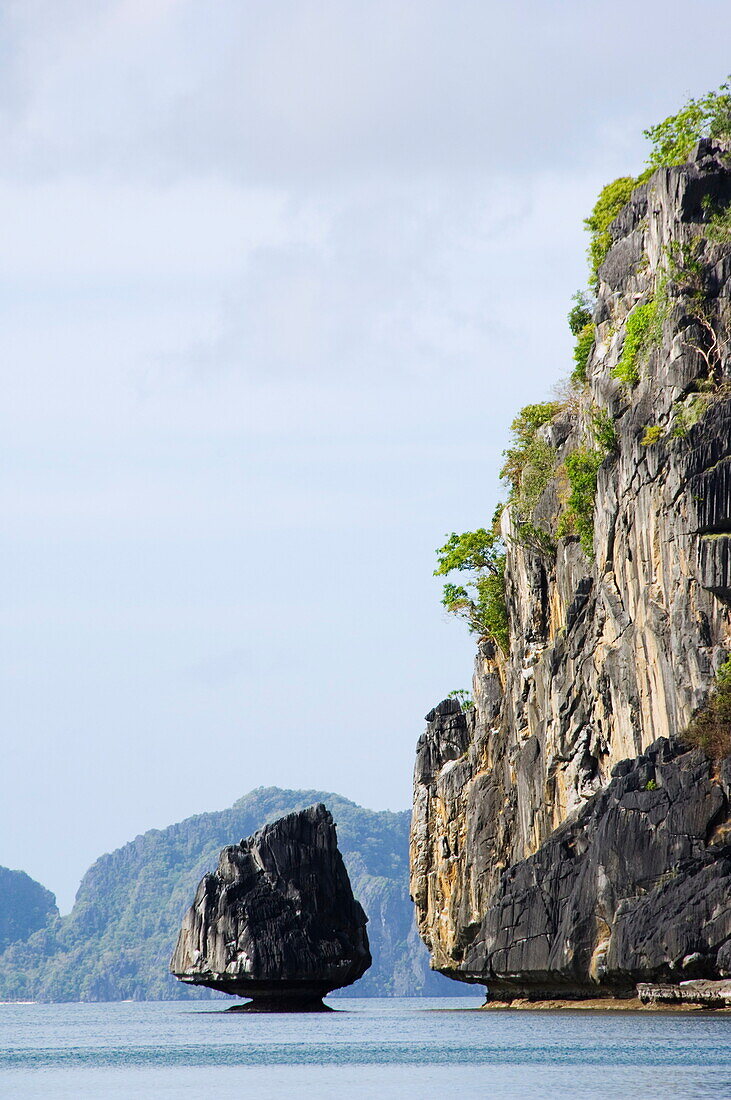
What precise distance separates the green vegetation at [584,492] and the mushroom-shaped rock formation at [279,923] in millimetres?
28332

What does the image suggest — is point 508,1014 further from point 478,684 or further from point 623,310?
point 623,310

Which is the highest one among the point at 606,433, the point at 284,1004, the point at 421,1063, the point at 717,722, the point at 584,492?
the point at 606,433

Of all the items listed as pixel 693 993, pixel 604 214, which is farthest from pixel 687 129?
pixel 693 993

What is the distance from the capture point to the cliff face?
146 ft

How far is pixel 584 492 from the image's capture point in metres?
58.6

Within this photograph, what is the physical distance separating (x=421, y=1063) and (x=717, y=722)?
1424 centimetres

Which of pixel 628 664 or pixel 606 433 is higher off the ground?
pixel 606 433

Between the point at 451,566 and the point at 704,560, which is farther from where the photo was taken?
the point at 451,566

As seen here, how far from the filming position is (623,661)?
51.7m

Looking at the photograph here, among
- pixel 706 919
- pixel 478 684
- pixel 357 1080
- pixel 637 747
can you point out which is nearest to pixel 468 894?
pixel 478 684

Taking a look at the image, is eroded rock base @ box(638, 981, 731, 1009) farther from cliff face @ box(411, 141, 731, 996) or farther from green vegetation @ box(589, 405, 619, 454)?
green vegetation @ box(589, 405, 619, 454)

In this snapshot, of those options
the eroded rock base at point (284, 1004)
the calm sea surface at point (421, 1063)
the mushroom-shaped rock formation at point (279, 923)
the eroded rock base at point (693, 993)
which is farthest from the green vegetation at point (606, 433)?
the eroded rock base at point (284, 1004)

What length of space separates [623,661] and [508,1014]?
17730 millimetres

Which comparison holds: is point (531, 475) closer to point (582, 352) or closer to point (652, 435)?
point (582, 352)
